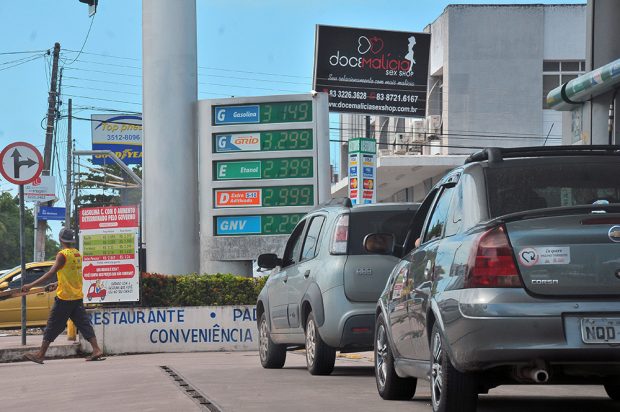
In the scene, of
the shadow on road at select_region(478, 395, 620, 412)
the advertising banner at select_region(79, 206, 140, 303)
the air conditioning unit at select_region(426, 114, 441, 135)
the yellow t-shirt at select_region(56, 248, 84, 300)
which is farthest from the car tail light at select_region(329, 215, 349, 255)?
the air conditioning unit at select_region(426, 114, 441, 135)

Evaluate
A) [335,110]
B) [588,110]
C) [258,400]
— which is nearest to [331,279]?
[258,400]

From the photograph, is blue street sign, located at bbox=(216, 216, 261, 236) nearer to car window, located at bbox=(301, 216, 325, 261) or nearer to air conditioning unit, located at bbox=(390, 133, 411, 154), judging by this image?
car window, located at bbox=(301, 216, 325, 261)

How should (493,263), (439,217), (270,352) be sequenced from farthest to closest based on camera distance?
(270,352), (439,217), (493,263)

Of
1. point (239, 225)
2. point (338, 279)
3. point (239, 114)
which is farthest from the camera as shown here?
point (239, 114)

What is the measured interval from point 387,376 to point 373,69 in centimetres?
3395

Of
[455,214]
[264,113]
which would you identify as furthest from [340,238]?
[264,113]

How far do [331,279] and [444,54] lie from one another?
106ft

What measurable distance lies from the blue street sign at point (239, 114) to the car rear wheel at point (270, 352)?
871 cm

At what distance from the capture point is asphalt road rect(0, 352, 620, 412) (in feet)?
30.3

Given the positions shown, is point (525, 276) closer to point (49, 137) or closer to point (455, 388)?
point (455, 388)

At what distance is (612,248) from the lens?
21.7ft

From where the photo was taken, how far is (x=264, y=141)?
896 inches

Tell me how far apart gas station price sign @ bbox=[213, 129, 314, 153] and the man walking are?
5948 mm

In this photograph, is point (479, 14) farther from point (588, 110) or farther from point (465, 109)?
point (588, 110)
